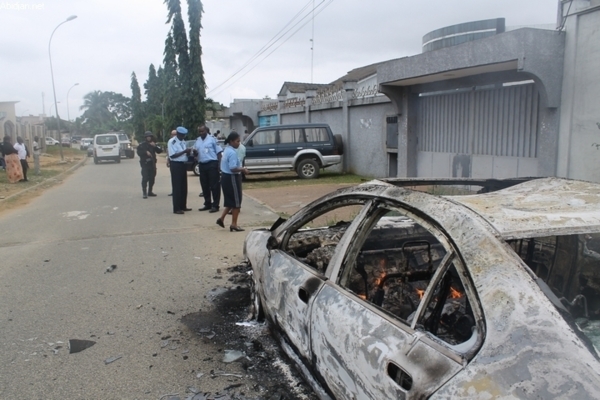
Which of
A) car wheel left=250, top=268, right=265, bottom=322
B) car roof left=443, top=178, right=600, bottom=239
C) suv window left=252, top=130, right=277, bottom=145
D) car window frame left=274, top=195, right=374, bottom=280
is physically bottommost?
car wheel left=250, top=268, right=265, bottom=322

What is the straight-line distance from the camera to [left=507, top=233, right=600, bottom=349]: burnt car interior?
9.26ft

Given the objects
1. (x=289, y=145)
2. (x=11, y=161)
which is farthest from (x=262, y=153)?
(x=11, y=161)

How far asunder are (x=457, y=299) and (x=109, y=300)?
3977 mm

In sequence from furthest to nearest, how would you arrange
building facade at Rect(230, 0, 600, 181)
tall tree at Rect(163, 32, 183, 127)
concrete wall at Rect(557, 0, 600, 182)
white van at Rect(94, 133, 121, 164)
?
tall tree at Rect(163, 32, 183, 127) < white van at Rect(94, 133, 121, 164) < building facade at Rect(230, 0, 600, 181) < concrete wall at Rect(557, 0, 600, 182)

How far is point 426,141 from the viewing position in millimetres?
14273

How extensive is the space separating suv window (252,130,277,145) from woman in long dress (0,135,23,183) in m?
8.25

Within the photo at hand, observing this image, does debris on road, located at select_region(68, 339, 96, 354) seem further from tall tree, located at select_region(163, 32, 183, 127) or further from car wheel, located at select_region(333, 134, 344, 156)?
tall tree, located at select_region(163, 32, 183, 127)

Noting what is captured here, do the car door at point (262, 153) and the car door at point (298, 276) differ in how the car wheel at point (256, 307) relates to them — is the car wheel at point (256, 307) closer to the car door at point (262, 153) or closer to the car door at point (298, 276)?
the car door at point (298, 276)

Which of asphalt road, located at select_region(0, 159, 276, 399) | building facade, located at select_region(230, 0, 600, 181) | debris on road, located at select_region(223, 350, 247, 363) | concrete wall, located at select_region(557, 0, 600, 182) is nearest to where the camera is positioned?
asphalt road, located at select_region(0, 159, 276, 399)

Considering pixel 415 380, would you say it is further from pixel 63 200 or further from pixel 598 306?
pixel 63 200

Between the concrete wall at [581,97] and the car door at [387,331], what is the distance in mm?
6773

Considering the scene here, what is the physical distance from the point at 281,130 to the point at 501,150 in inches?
348

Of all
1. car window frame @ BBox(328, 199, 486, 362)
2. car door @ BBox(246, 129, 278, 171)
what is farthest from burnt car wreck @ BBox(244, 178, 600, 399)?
car door @ BBox(246, 129, 278, 171)

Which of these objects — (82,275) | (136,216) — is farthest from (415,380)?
(136,216)
